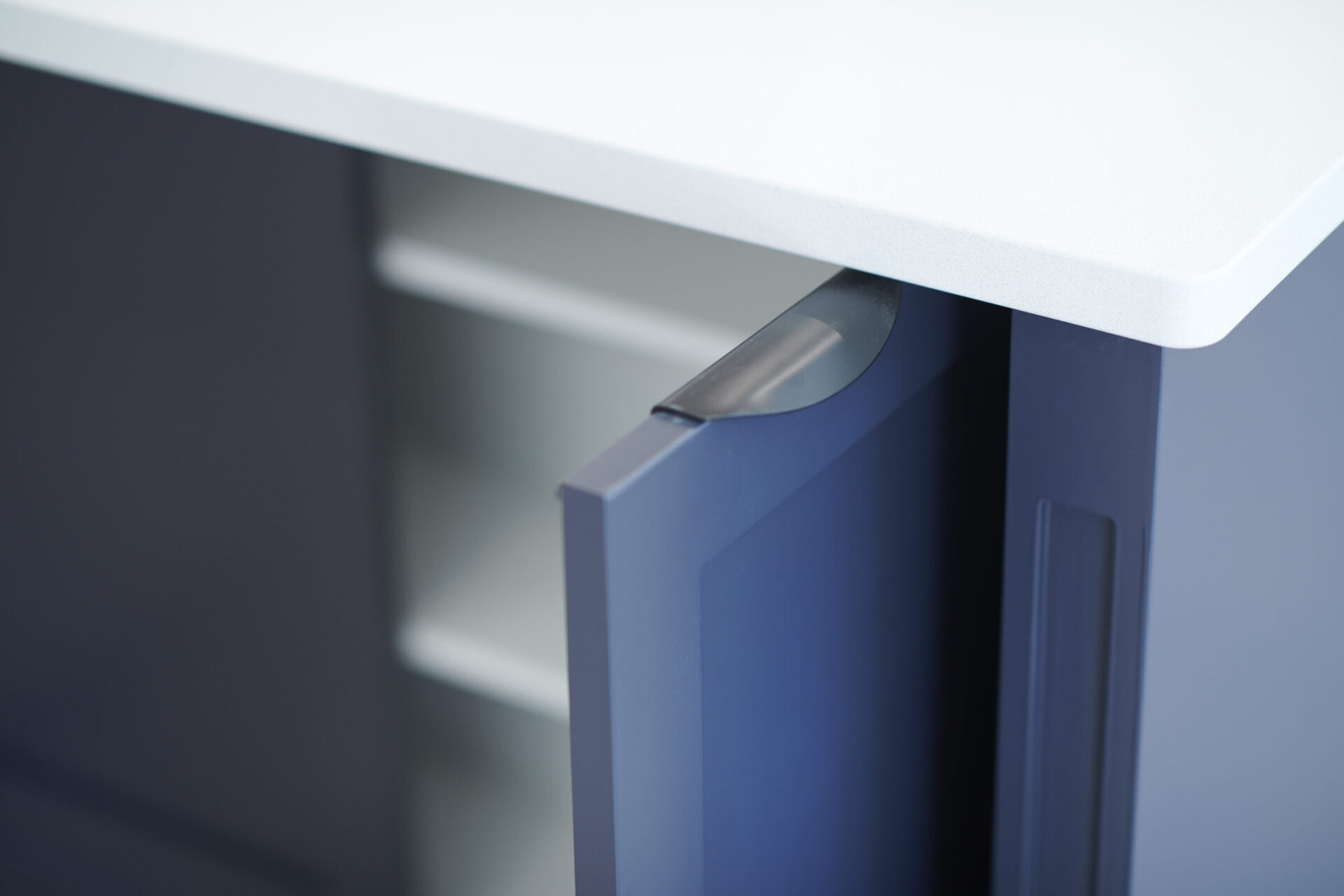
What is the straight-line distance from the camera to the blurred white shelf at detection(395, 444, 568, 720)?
30.4 inches

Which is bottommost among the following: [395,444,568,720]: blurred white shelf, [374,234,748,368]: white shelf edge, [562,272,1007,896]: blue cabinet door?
[562,272,1007,896]: blue cabinet door

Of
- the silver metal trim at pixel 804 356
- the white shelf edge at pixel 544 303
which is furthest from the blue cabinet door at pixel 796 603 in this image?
the white shelf edge at pixel 544 303

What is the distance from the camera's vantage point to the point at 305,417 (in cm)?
76

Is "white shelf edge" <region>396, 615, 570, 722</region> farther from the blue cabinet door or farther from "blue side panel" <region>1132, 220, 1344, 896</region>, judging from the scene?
"blue side panel" <region>1132, 220, 1344, 896</region>

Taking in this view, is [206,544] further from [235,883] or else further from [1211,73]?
[1211,73]

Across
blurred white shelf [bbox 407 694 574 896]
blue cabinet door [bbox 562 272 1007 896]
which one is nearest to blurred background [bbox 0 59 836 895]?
blurred white shelf [bbox 407 694 574 896]

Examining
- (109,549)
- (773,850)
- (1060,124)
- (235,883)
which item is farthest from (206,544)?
(1060,124)

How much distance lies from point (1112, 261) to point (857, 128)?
0.43 feet

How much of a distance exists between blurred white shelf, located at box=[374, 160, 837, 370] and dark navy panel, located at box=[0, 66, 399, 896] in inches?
1.6

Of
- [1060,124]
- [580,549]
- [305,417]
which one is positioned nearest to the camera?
[580,549]

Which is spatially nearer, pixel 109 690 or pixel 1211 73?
pixel 1211 73

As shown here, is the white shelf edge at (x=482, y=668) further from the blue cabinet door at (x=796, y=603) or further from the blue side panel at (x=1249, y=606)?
the blue side panel at (x=1249, y=606)

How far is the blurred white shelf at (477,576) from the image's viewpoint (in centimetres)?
77

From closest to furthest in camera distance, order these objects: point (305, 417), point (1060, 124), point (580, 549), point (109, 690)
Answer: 1. point (580, 549)
2. point (1060, 124)
3. point (305, 417)
4. point (109, 690)
